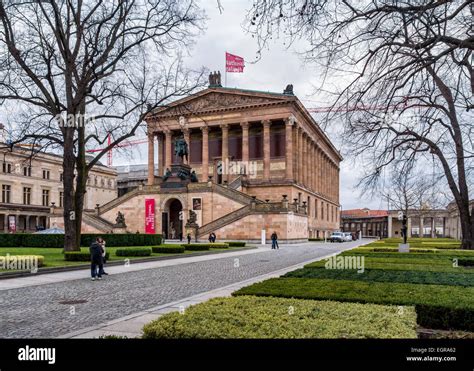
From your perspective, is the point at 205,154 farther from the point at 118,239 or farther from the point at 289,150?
the point at 118,239

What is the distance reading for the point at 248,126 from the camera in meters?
76.3

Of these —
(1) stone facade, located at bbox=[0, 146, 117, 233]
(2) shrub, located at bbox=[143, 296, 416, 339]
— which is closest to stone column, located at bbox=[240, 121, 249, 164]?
(1) stone facade, located at bbox=[0, 146, 117, 233]

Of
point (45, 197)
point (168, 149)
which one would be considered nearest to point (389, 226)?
point (168, 149)

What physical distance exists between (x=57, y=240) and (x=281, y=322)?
3423cm

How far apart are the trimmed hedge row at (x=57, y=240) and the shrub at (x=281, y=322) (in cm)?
3254

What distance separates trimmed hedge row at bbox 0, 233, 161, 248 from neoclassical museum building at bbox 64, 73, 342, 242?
13.7 metres

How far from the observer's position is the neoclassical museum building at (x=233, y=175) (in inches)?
2222

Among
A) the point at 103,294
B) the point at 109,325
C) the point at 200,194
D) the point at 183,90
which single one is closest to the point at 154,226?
the point at 200,194

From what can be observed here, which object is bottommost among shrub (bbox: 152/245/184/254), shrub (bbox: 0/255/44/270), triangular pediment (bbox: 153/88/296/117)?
shrub (bbox: 152/245/184/254)

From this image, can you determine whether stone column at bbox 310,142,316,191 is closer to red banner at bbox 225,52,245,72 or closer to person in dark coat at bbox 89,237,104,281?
red banner at bbox 225,52,245,72

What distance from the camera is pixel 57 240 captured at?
37.8 meters

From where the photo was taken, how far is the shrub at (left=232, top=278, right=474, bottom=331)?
9.60 m

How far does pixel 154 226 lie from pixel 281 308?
5784 centimetres
